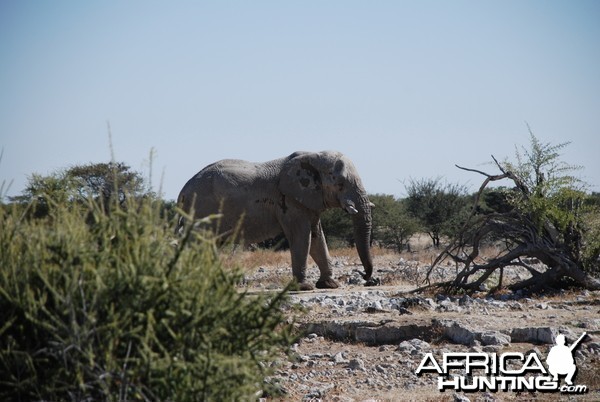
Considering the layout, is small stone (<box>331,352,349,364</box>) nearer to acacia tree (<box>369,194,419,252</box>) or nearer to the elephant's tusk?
the elephant's tusk

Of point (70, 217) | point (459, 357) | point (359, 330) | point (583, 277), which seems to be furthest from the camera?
point (583, 277)

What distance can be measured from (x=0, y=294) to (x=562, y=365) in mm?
5888

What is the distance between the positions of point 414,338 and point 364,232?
309 inches

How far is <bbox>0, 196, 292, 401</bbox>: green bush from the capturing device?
4.84 meters

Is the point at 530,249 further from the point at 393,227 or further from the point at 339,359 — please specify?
the point at 393,227

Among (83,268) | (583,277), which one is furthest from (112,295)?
(583,277)

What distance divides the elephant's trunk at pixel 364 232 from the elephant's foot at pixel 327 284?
2.25 feet

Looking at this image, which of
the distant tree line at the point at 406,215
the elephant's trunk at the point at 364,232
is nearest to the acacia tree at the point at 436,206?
the distant tree line at the point at 406,215

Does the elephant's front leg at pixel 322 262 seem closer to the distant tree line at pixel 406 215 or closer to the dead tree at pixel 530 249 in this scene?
the dead tree at pixel 530 249

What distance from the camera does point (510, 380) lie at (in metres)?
8.55

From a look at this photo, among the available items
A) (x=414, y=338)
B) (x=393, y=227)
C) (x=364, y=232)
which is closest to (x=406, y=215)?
(x=393, y=227)

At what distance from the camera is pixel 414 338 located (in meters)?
10.6

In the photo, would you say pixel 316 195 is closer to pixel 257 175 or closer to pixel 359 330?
pixel 257 175

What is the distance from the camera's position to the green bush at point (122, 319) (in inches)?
191
